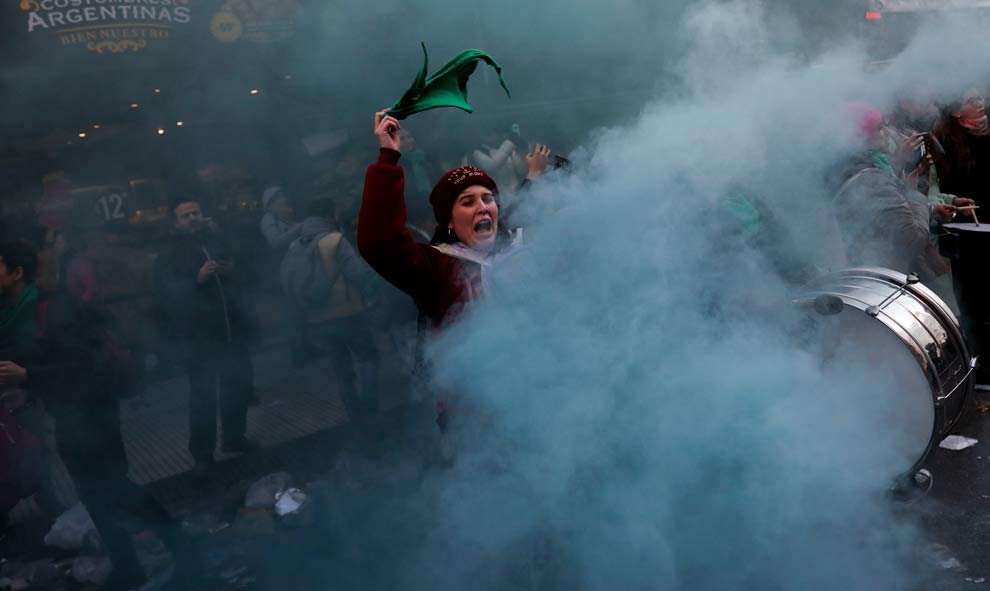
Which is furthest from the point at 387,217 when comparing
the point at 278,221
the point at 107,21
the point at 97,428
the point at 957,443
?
the point at 957,443

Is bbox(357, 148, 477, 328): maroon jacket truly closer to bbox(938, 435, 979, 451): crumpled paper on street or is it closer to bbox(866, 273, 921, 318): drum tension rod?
bbox(866, 273, 921, 318): drum tension rod

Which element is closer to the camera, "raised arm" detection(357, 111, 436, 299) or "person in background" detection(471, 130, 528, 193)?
"raised arm" detection(357, 111, 436, 299)

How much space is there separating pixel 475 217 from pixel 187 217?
2347mm

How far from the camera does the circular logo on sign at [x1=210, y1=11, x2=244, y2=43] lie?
480 centimetres

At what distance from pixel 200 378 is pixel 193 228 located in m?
0.87

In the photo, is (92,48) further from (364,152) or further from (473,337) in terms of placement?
(473,337)

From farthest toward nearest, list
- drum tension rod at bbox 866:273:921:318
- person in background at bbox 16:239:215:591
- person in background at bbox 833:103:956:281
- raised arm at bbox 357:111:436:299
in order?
1. person in background at bbox 833:103:956:281
2. person in background at bbox 16:239:215:591
3. drum tension rod at bbox 866:273:921:318
4. raised arm at bbox 357:111:436:299

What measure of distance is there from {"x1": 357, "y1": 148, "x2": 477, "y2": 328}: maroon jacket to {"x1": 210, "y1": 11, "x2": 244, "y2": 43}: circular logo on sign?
2.99 meters

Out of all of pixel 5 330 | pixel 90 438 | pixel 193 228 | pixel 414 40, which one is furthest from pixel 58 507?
pixel 414 40

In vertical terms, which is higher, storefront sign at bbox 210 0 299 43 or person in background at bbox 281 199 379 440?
storefront sign at bbox 210 0 299 43

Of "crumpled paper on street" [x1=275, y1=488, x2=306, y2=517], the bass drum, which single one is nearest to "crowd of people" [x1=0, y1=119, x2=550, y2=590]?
"crumpled paper on street" [x1=275, y1=488, x2=306, y2=517]

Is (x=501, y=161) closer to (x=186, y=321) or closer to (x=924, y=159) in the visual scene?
(x=186, y=321)

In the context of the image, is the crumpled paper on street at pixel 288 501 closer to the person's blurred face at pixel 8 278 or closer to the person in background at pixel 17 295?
the person in background at pixel 17 295

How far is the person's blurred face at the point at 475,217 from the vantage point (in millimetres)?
2740
